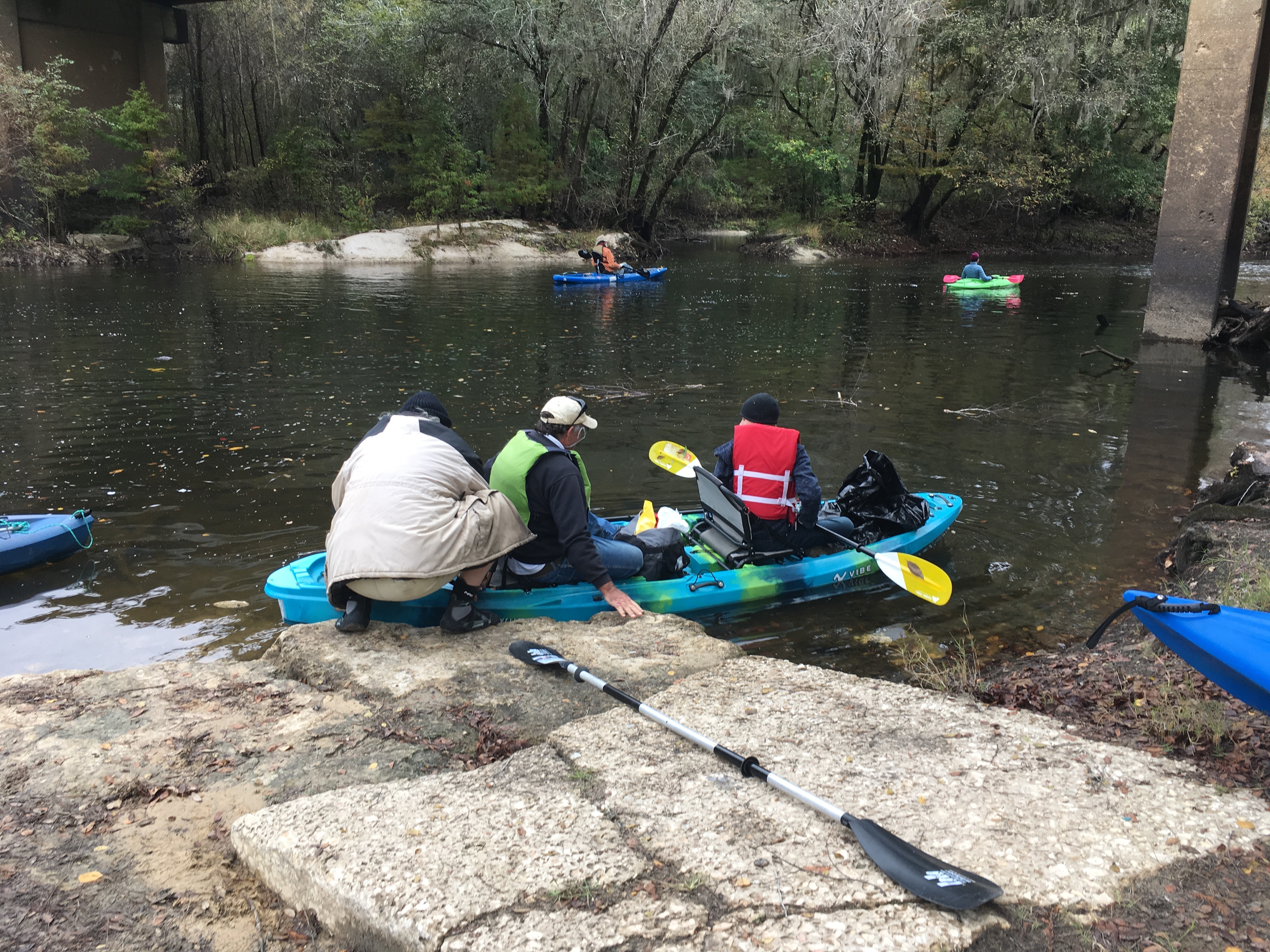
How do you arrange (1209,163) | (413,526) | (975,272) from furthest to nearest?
(975,272), (1209,163), (413,526)

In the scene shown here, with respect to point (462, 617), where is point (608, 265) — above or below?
above

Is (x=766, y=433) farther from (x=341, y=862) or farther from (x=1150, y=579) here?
(x=341, y=862)

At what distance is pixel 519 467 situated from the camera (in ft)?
15.0

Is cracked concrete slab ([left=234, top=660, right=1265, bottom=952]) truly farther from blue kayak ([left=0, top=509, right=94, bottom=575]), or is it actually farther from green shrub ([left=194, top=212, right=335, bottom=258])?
green shrub ([left=194, top=212, right=335, bottom=258])

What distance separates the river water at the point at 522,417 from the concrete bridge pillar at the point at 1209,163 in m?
1.21

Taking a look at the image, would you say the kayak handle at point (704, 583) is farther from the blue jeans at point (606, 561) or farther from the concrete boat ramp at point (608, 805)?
the concrete boat ramp at point (608, 805)

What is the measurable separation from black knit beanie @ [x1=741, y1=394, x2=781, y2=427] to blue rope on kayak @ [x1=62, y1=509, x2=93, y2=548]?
165 inches

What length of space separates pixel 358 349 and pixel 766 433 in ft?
29.4

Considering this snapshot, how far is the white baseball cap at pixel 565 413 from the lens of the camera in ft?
14.9

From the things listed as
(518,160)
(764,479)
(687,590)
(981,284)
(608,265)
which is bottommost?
(687,590)

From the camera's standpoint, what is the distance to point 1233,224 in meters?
13.1

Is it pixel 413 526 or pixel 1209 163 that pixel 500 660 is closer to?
pixel 413 526

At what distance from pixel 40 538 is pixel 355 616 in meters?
2.53

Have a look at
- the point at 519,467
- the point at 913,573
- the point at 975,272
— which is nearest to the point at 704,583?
the point at 913,573
